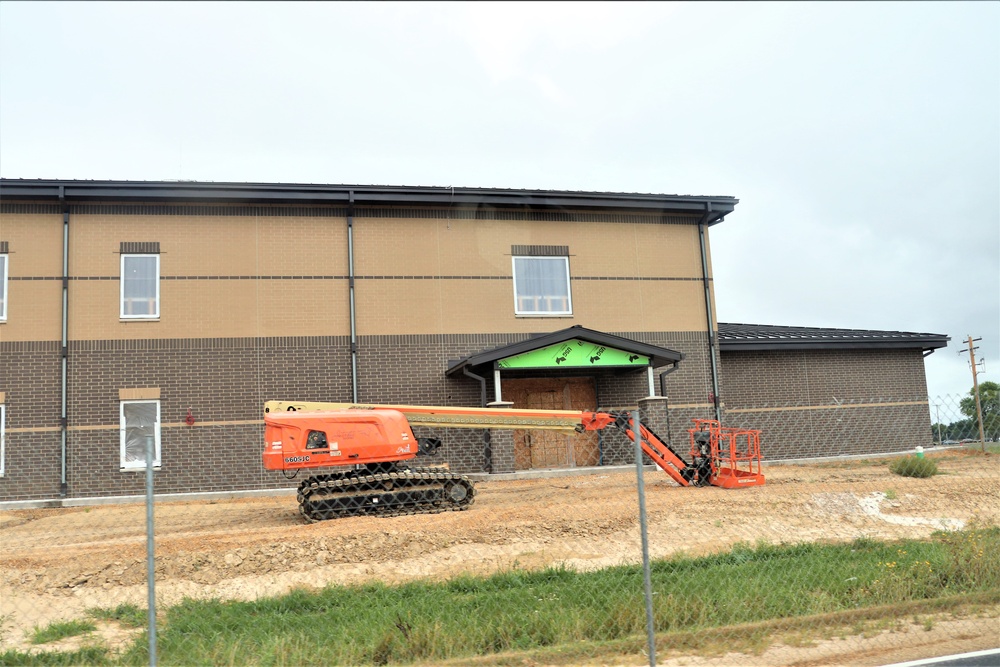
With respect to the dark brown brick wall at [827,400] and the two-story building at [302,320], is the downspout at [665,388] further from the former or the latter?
the dark brown brick wall at [827,400]

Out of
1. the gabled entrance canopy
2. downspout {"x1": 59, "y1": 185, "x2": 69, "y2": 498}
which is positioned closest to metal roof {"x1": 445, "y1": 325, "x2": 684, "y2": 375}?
the gabled entrance canopy

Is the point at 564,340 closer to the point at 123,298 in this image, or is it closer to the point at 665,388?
the point at 665,388

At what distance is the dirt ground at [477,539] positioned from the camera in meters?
8.74

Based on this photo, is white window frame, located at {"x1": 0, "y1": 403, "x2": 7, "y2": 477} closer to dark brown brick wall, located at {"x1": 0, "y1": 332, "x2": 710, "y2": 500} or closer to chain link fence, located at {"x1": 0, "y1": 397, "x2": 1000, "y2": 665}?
dark brown brick wall, located at {"x1": 0, "y1": 332, "x2": 710, "y2": 500}

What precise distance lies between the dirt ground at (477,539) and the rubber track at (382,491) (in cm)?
37

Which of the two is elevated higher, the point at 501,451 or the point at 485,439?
the point at 485,439

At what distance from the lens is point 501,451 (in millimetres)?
20094

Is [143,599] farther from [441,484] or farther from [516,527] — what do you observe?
[441,484]

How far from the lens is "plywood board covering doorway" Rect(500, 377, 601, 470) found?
21312 millimetres

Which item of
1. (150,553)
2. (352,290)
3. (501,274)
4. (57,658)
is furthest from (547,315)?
(150,553)

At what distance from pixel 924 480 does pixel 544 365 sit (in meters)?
8.61

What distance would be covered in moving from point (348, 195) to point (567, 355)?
6.82 metres

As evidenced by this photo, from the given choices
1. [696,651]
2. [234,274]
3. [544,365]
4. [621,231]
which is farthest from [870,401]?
[696,651]

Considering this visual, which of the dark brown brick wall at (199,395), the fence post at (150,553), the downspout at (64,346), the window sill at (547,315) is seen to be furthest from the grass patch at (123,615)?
the window sill at (547,315)
